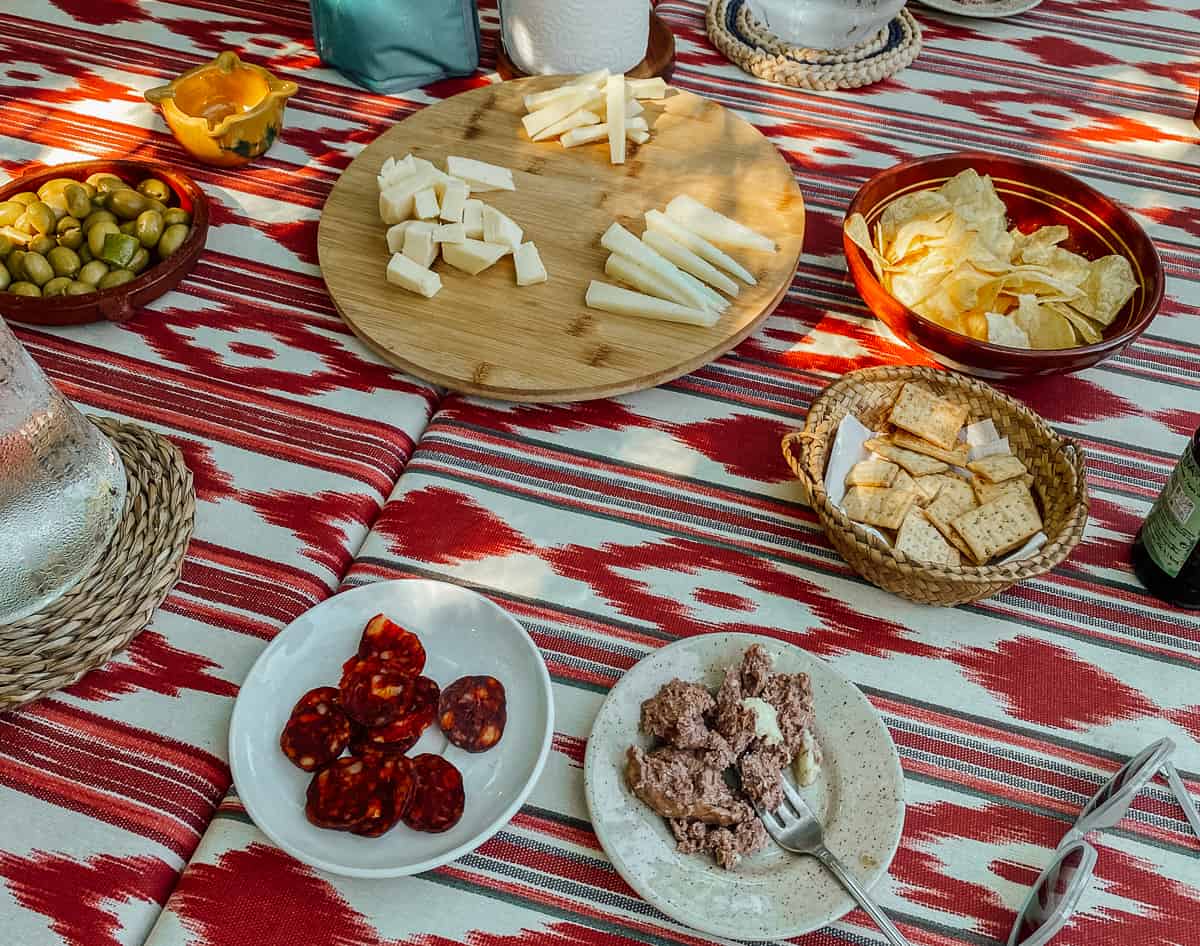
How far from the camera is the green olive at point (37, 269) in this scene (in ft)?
4.20

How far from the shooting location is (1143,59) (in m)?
1.83

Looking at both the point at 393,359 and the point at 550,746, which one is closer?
the point at 550,746

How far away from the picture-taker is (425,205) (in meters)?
1.35

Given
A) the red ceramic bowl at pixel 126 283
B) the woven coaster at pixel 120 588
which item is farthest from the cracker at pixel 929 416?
the red ceramic bowl at pixel 126 283

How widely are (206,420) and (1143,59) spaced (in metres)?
→ 1.70

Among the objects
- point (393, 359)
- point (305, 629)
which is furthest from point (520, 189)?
point (305, 629)

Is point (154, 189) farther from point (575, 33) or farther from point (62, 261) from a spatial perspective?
point (575, 33)

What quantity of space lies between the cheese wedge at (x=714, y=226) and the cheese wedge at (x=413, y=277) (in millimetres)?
331

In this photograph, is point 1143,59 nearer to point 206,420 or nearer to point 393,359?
point 393,359

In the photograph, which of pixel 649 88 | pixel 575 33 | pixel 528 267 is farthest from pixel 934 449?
pixel 575 33

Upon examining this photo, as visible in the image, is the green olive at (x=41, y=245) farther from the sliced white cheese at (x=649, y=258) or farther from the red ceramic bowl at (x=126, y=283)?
the sliced white cheese at (x=649, y=258)

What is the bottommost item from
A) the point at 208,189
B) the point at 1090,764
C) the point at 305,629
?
the point at 1090,764

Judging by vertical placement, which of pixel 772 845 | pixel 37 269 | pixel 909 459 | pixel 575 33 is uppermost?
pixel 575 33

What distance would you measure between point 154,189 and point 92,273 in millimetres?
172
